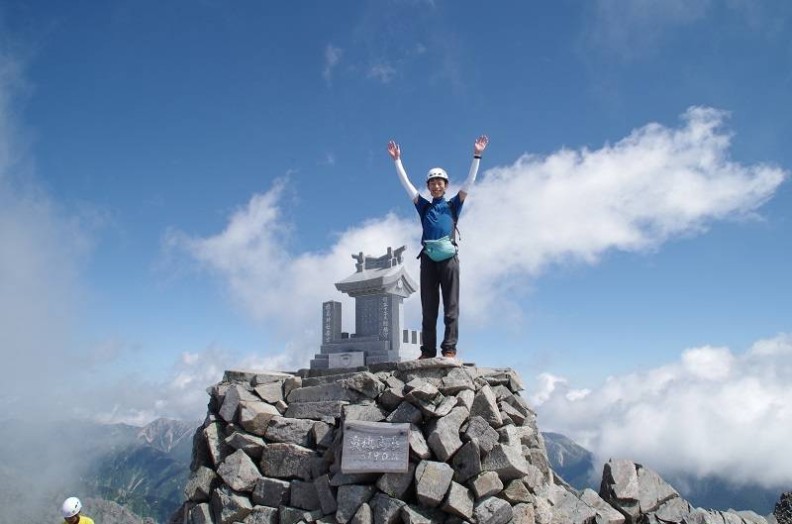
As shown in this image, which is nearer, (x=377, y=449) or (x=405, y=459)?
(x=405, y=459)

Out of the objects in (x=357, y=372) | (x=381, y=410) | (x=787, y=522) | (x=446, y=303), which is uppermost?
(x=446, y=303)

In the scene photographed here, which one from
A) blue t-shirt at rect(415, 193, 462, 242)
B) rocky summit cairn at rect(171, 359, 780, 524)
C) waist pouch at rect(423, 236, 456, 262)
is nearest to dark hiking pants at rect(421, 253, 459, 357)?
waist pouch at rect(423, 236, 456, 262)

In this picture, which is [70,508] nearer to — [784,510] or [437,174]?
[437,174]

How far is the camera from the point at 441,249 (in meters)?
9.79

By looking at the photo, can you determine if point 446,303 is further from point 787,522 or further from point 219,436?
point 787,522

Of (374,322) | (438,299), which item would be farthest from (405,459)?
(374,322)

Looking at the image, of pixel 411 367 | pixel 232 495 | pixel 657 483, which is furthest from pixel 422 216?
pixel 657 483

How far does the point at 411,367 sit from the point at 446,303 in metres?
1.37

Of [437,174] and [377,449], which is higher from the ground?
[437,174]

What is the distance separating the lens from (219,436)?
32.6 feet

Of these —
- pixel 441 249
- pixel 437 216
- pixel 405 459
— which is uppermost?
pixel 437 216

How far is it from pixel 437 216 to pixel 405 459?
430 cm

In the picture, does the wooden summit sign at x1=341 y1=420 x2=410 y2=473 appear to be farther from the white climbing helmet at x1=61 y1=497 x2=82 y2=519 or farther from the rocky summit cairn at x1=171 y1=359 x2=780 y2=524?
the white climbing helmet at x1=61 y1=497 x2=82 y2=519

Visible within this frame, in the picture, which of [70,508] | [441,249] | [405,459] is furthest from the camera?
[441,249]
